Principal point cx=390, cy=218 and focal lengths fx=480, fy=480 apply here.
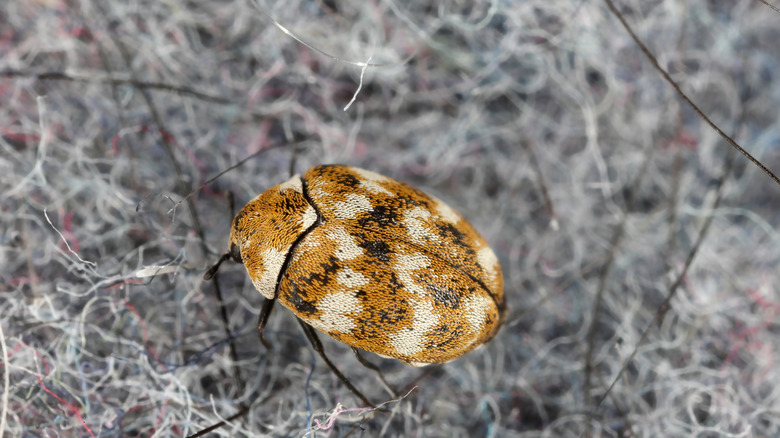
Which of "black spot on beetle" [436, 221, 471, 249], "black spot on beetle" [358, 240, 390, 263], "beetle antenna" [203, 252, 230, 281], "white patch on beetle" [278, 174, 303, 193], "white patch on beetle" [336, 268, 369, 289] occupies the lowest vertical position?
"beetle antenna" [203, 252, 230, 281]

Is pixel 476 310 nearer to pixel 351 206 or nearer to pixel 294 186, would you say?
pixel 351 206

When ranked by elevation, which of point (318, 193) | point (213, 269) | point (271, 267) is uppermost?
point (318, 193)

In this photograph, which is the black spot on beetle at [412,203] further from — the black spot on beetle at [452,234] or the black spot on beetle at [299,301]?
the black spot on beetle at [299,301]

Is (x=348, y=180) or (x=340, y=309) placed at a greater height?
(x=348, y=180)

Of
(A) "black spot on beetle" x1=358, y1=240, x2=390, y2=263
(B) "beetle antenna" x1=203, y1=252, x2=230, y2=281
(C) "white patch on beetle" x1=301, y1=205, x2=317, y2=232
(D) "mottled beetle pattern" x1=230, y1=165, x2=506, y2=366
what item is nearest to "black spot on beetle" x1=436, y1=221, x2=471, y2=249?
(D) "mottled beetle pattern" x1=230, y1=165, x2=506, y2=366

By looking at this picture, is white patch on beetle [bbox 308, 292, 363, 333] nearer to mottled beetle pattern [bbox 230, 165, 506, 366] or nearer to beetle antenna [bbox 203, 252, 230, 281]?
mottled beetle pattern [bbox 230, 165, 506, 366]

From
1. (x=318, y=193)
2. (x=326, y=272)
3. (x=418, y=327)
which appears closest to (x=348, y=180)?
(x=318, y=193)

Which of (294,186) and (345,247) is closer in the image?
(345,247)
